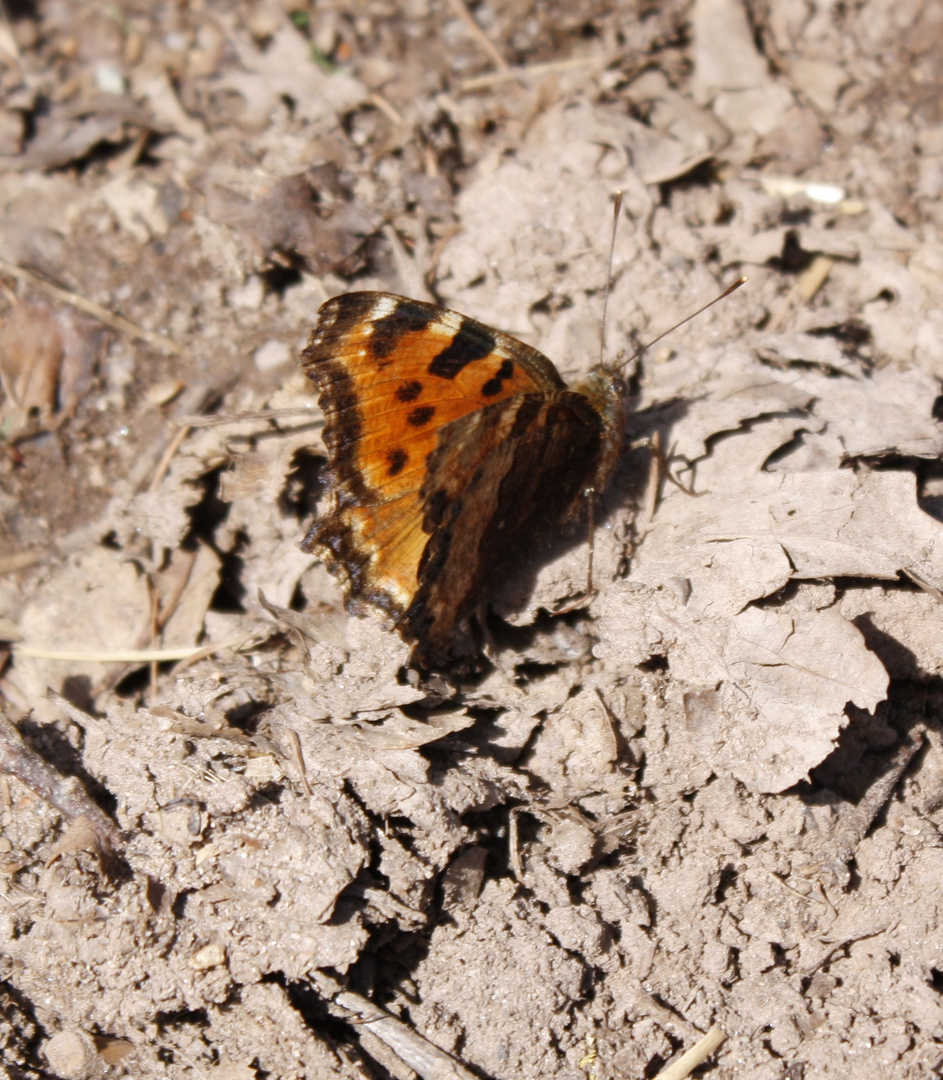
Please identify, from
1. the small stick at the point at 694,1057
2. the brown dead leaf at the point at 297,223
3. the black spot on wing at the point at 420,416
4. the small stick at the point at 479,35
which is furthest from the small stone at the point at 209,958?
the small stick at the point at 479,35

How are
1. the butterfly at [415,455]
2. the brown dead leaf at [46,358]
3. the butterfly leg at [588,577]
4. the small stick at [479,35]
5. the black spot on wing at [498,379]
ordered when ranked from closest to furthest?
the butterfly at [415,455], the black spot on wing at [498,379], the butterfly leg at [588,577], the brown dead leaf at [46,358], the small stick at [479,35]

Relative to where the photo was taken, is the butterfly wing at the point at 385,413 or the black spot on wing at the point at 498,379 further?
the black spot on wing at the point at 498,379

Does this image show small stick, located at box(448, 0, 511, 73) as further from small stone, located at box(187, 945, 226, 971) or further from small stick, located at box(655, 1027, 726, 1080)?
small stick, located at box(655, 1027, 726, 1080)

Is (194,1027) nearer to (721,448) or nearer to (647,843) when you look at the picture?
(647,843)

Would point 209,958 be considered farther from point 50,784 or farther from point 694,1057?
point 694,1057

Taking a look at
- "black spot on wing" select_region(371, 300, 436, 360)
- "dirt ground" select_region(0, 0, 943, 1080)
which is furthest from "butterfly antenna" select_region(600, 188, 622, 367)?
"black spot on wing" select_region(371, 300, 436, 360)

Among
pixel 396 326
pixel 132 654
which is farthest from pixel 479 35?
pixel 132 654

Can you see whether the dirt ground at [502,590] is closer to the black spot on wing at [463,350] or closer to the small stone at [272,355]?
the small stone at [272,355]
